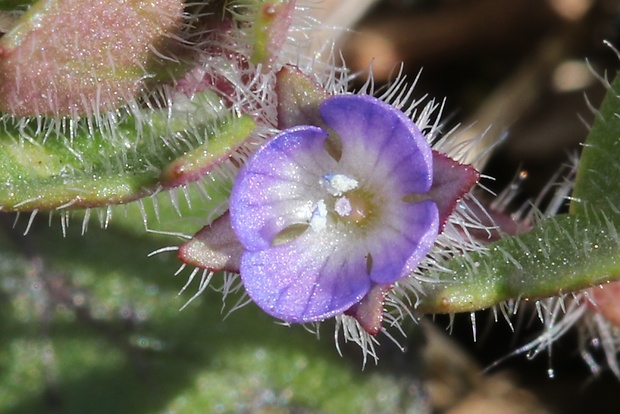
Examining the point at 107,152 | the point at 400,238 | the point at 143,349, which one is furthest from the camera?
the point at 143,349

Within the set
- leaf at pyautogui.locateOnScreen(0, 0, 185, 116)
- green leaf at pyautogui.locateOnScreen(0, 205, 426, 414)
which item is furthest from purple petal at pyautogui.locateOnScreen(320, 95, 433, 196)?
green leaf at pyautogui.locateOnScreen(0, 205, 426, 414)

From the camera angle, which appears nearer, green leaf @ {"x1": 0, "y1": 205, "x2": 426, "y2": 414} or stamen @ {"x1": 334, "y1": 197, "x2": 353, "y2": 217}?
stamen @ {"x1": 334, "y1": 197, "x2": 353, "y2": 217}

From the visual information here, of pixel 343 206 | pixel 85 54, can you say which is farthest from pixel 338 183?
pixel 85 54

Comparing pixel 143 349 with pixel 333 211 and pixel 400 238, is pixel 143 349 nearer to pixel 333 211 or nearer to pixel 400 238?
pixel 333 211

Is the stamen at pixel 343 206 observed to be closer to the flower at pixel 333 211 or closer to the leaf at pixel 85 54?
the flower at pixel 333 211

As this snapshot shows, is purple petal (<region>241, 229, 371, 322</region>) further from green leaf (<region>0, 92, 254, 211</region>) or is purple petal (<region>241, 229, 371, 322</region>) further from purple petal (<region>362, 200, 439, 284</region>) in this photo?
green leaf (<region>0, 92, 254, 211</region>)

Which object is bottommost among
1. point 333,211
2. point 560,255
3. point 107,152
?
point 107,152

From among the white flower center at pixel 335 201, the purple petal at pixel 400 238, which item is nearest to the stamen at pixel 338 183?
the white flower center at pixel 335 201

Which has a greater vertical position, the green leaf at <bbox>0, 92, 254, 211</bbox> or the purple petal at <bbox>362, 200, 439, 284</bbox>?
the purple petal at <bbox>362, 200, 439, 284</bbox>
